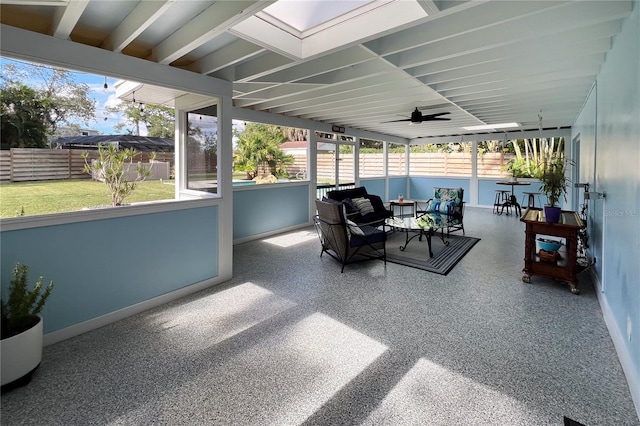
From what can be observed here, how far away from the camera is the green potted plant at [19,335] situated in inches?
72.6

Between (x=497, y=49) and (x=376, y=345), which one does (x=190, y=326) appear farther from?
(x=497, y=49)

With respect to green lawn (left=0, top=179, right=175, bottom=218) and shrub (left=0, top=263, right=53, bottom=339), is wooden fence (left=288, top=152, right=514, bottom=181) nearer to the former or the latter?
green lawn (left=0, top=179, right=175, bottom=218)

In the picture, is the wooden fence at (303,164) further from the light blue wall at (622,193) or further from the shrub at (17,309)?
the light blue wall at (622,193)

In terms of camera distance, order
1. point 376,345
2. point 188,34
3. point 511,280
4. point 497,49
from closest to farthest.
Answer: point 376,345 < point 188,34 < point 497,49 < point 511,280

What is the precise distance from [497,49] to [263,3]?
2.30 m

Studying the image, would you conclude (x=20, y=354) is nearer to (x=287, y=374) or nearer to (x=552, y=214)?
(x=287, y=374)

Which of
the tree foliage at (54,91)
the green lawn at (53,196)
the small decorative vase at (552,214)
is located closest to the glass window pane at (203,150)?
the green lawn at (53,196)

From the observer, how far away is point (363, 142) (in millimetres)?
9109

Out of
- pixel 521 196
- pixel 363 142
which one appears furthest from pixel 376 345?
pixel 521 196

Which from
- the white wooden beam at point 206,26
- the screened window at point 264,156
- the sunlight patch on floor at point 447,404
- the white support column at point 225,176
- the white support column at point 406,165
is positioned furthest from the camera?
the white support column at point 406,165

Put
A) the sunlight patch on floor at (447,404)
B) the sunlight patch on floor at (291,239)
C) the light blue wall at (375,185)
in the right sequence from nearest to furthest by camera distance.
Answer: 1. the sunlight patch on floor at (447,404)
2. the sunlight patch on floor at (291,239)
3. the light blue wall at (375,185)

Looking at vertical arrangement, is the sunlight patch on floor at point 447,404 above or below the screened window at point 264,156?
below

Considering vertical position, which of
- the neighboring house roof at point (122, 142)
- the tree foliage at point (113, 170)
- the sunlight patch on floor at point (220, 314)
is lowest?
the sunlight patch on floor at point (220, 314)

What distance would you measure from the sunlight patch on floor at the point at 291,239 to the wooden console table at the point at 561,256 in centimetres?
340
